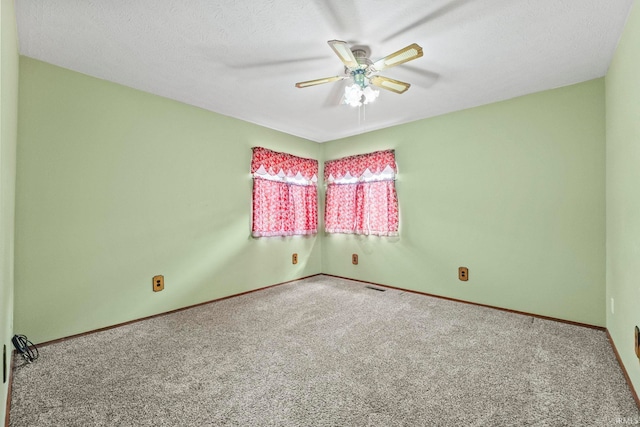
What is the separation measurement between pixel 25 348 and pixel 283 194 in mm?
2733

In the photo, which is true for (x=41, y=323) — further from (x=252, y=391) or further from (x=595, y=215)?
(x=595, y=215)

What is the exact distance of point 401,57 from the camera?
1.80 meters

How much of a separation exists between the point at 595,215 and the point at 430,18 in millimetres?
2151

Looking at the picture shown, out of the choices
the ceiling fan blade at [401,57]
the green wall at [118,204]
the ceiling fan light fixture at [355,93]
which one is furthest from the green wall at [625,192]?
the green wall at [118,204]

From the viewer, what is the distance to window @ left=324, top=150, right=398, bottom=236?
3.70 metres

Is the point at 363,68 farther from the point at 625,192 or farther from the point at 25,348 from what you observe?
the point at 25,348

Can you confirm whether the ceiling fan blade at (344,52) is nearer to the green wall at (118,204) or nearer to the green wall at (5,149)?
the green wall at (5,149)

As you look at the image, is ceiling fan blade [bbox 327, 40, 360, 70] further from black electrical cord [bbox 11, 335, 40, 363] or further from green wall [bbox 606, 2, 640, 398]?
black electrical cord [bbox 11, 335, 40, 363]

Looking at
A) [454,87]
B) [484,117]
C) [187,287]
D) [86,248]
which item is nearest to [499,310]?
[484,117]

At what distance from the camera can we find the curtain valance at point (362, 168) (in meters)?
3.71

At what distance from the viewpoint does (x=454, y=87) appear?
2.61 metres

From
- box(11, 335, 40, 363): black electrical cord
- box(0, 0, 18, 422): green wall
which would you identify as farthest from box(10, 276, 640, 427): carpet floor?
box(0, 0, 18, 422): green wall

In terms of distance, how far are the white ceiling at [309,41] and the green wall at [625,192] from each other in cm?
24

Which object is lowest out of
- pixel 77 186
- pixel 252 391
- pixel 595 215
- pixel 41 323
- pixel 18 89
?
pixel 252 391
